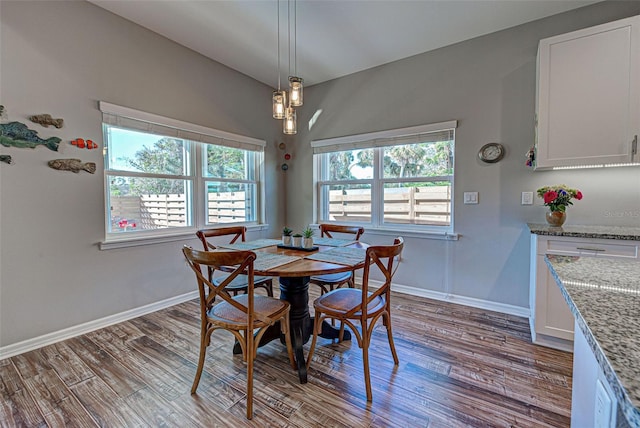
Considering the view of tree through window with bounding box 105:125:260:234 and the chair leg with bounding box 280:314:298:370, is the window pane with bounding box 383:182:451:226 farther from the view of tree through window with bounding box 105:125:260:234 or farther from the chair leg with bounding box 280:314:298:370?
the chair leg with bounding box 280:314:298:370

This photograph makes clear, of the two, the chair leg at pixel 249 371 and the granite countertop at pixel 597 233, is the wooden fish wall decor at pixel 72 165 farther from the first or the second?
the granite countertop at pixel 597 233

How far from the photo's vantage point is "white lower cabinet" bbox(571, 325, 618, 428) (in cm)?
52

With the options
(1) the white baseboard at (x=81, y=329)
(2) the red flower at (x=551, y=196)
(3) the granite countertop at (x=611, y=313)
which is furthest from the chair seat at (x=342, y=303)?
(1) the white baseboard at (x=81, y=329)

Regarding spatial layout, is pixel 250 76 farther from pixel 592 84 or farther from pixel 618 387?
pixel 618 387

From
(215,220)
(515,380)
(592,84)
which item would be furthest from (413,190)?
(215,220)

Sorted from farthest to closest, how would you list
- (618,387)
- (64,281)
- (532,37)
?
(532,37), (64,281), (618,387)

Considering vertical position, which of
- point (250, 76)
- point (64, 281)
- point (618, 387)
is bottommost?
point (64, 281)

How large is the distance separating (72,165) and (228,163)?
1.62 meters

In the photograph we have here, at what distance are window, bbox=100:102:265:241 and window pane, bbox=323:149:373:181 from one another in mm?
1020

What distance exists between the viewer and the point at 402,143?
3.34 m

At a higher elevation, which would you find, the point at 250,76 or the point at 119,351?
the point at 250,76

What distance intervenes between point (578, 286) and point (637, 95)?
2.28 metres

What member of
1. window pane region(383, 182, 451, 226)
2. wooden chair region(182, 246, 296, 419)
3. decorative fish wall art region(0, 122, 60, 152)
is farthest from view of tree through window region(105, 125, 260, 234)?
window pane region(383, 182, 451, 226)

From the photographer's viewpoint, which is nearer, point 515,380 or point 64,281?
point 515,380
